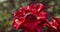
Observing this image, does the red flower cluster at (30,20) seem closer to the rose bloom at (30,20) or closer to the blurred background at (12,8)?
the rose bloom at (30,20)

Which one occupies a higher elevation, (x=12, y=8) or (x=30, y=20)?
(x=30, y=20)

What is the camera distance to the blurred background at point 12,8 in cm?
168

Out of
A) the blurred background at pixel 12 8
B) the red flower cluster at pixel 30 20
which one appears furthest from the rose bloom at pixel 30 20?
the blurred background at pixel 12 8

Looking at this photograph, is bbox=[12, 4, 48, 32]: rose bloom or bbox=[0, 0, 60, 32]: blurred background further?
bbox=[0, 0, 60, 32]: blurred background

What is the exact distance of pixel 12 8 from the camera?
1.88 metres

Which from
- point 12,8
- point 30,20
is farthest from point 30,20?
point 12,8

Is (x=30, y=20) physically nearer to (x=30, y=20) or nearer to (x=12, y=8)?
(x=30, y=20)

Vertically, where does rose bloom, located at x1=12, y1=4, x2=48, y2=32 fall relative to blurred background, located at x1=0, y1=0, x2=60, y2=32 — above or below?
above

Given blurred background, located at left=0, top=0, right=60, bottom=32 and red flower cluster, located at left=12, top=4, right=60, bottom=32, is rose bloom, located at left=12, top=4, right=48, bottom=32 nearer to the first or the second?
red flower cluster, located at left=12, top=4, right=60, bottom=32

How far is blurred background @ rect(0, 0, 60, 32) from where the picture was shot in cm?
168

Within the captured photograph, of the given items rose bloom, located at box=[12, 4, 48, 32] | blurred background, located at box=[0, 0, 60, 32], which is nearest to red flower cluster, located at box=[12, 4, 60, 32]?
rose bloom, located at box=[12, 4, 48, 32]

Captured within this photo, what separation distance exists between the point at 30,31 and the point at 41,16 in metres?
0.08

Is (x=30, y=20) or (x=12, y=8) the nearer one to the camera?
(x=30, y=20)

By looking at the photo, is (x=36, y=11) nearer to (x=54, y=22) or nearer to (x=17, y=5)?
(x=54, y=22)
